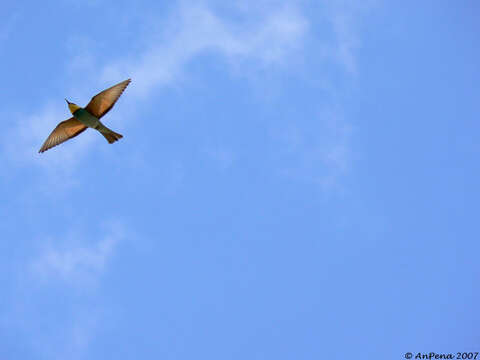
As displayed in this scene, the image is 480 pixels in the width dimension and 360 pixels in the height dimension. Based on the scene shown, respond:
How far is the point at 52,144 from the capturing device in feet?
71.7

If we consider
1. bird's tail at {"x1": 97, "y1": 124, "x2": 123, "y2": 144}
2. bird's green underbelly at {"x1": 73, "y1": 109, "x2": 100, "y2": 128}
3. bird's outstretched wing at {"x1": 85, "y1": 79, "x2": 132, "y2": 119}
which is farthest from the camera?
bird's tail at {"x1": 97, "y1": 124, "x2": 123, "y2": 144}

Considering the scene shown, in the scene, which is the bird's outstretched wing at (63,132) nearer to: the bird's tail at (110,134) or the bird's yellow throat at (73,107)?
the bird's yellow throat at (73,107)

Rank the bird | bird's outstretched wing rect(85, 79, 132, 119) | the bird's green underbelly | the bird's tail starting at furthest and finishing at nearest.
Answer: the bird's tail < the bird's green underbelly < the bird < bird's outstretched wing rect(85, 79, 132, 119)

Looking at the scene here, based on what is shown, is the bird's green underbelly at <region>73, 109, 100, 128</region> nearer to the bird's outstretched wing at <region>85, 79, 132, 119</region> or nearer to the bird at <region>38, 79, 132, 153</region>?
the bird at <region>38, 79, 132, 153</region>

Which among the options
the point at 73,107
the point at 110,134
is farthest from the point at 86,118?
the point at 110,134

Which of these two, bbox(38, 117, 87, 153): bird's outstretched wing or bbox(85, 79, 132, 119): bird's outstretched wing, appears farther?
bbox(38, 117, 87, 153): bird's outstretched wing

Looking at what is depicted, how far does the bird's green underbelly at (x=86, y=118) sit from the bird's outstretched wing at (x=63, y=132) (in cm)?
37

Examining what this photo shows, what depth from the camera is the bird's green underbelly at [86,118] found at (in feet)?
68.7

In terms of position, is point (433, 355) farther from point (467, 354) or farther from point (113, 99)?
point (113, 99)

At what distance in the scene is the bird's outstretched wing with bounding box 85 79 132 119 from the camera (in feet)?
66.9

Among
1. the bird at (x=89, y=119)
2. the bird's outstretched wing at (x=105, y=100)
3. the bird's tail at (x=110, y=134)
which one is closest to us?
the bird's outstretched wing at (x=105, y=100)

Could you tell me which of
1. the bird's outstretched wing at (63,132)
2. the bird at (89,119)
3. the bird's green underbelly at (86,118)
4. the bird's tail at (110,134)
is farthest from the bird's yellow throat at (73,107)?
the bird's tail at (110,134)

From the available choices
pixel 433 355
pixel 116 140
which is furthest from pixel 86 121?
pixel 433 355

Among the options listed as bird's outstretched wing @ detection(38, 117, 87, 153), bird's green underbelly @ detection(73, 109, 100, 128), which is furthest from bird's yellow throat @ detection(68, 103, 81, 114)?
bird's outstretched wing @ detection(38, 117, 87, 153)
